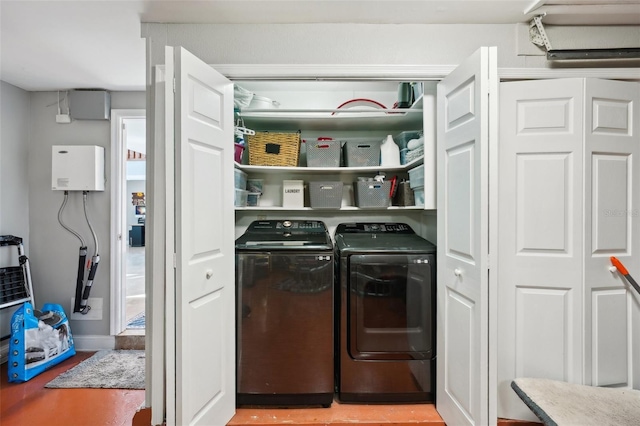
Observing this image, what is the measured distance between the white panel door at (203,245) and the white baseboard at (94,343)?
6.32 feet

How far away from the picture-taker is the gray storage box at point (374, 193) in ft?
8.10

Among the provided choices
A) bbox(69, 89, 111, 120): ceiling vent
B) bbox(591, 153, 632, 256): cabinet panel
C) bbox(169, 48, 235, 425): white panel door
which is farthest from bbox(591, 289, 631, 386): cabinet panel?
bbox(69, 89, 111, 120): ceiling vent

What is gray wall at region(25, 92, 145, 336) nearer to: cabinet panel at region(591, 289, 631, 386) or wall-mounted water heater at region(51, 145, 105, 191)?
wall-mounted water heater at region(51, 145, 105, 191)

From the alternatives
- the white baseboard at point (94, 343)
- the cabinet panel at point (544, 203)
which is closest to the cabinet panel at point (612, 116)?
the cabinet panel at point (544, 203)

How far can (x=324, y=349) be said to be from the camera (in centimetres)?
203

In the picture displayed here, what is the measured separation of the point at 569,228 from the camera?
1.70 metres

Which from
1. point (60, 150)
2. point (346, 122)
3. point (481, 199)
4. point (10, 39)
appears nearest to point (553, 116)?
point (481, 199)

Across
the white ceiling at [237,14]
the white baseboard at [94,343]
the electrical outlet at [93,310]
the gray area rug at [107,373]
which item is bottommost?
the gray area rug at [107,373]

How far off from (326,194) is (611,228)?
171 centimetres

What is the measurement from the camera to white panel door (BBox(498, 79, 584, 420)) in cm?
170

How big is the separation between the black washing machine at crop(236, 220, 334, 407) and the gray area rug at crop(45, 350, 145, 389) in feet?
3.84

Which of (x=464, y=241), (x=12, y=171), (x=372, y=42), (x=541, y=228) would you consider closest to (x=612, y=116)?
(x=541, y=228)

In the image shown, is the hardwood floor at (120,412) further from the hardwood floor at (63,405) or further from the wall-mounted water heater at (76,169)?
the wall-mounted water heater at (76,169)

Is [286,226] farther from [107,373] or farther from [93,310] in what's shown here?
[93,310]
